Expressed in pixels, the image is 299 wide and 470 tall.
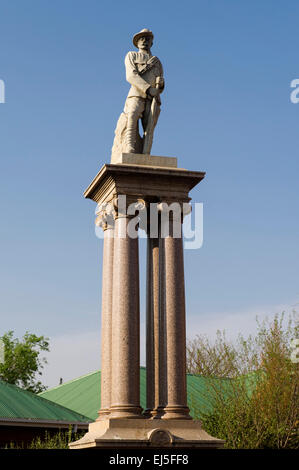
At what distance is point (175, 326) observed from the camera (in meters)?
19.0

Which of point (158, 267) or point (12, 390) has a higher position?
point (158, 267)

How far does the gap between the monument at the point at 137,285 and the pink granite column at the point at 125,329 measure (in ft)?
0.08

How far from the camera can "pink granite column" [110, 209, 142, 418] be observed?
18094 millimetres

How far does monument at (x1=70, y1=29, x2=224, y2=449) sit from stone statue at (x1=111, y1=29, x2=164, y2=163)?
0.03 meters

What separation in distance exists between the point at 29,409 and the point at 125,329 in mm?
19387

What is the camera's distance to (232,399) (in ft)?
102

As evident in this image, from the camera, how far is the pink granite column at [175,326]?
61.1ft

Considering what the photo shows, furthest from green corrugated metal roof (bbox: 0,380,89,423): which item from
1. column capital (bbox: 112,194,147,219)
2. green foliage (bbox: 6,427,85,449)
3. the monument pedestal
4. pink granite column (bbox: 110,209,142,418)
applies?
column capital (bbox: 112,194,147,219)

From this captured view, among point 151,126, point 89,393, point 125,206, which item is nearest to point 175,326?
point 125,206

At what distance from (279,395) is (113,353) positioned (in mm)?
16074

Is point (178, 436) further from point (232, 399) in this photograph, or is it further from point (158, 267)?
point (232, 399)

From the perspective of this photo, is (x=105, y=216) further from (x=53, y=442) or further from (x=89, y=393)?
(x=89, y=393)
